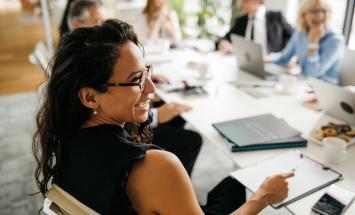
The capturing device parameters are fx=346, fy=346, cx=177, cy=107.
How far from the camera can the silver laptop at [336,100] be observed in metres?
1.63

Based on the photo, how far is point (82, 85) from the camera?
999 mm

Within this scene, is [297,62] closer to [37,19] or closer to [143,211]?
[143,211]

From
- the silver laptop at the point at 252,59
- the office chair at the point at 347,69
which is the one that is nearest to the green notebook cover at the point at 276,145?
the silver laptop at the point at 252,59

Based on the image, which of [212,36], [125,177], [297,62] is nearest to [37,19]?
[212,36]

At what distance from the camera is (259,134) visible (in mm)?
1548

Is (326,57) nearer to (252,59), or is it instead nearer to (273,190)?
(252,59)

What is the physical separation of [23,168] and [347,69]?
2.50 metres

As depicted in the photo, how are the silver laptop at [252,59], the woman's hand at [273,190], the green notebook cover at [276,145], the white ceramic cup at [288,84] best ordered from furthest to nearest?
the silver laptop at [252,59] → the white ceramic cup at [288,84] → the green notebook cover at [276,145] → the woman's hand at [273,190]

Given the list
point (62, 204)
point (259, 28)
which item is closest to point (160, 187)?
point (62, 204)

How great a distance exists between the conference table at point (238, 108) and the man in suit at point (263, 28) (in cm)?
76

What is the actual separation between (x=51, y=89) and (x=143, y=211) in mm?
457

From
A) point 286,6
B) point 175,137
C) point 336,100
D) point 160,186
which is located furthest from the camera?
point 286,6

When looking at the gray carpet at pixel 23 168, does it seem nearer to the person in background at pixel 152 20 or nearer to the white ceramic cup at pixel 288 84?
the white ceramic cup at pixel 288 84

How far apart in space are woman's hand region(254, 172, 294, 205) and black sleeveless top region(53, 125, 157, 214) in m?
0.41
